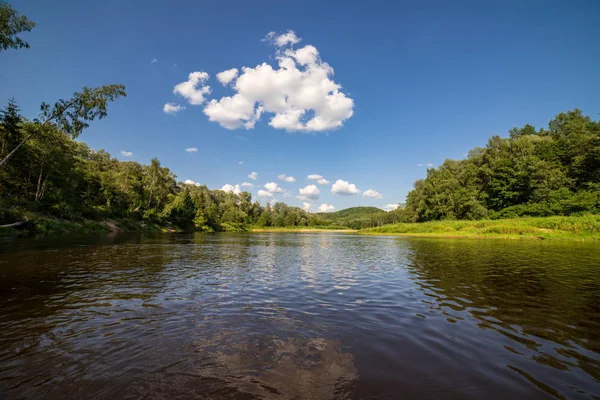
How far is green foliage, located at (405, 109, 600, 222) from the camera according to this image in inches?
2717

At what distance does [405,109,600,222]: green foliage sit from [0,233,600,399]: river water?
2776 inches

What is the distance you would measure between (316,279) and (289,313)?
6.65 m

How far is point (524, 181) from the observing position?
8069 centimetres

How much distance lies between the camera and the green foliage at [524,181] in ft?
226

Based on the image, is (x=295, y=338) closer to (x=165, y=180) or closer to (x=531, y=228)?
(x=531, y=228)

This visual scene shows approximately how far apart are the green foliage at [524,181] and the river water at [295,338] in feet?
231

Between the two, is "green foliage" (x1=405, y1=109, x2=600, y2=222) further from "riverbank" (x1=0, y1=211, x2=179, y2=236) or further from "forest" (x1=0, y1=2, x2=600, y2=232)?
"riverbank" (x1=0, y1=211, x2=179, y2=236)

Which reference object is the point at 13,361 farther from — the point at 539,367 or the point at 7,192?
the point at 7,192

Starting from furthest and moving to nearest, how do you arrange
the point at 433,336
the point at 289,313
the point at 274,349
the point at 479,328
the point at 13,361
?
the point at 289,313, the point at 479,328, the point at 433,336, the point at 274,349, the point at 13,361

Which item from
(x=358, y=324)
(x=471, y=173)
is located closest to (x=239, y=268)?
(x=358, y=324)

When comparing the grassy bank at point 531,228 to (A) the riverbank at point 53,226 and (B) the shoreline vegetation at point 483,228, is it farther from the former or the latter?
(A) the riverbank at point 53,226

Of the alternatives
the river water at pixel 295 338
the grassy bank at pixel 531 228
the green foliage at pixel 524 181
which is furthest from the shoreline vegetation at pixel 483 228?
the river water at pixel 295 338

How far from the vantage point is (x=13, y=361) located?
590cm

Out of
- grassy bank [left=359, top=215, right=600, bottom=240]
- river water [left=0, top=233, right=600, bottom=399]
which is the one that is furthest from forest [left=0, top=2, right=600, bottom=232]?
river water [left=0, top=233, right=600, bottom=399]
